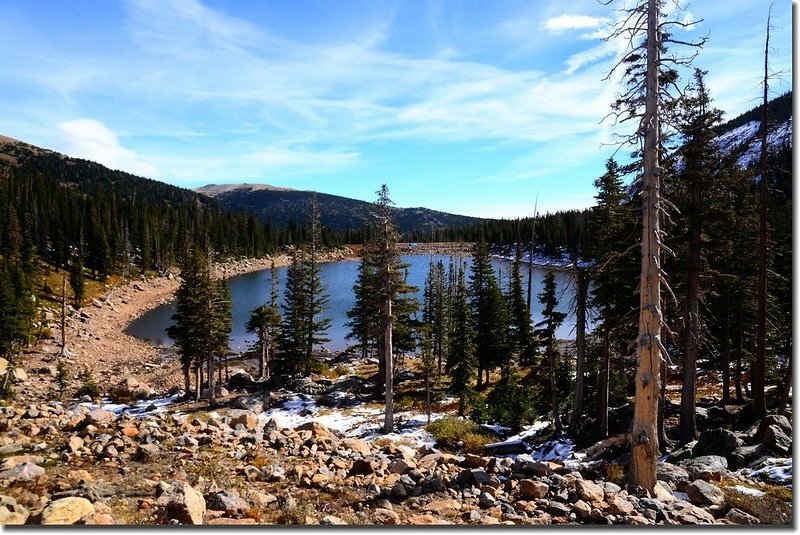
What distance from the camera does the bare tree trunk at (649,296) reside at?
24.1 ft

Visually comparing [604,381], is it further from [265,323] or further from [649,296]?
[265,323]

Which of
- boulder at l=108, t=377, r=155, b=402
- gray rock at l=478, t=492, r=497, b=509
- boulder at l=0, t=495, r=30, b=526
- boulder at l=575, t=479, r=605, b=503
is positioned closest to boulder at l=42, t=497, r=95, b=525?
boulder at l=0, t=495, r=30, b=526

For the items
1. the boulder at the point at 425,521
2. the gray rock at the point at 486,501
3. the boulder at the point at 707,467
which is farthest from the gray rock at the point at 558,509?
the boulder at the point at 707,467

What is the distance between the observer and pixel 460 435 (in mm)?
20578

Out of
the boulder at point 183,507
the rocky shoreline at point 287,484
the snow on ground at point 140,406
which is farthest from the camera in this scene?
the snow on ground at point 140,406

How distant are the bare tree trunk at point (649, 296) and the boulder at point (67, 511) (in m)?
8.64

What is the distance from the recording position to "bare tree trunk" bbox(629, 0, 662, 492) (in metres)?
7.34

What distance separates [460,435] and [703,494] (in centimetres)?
1311

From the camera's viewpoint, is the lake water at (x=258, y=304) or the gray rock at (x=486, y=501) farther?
the lake water at (x=258, y=304)

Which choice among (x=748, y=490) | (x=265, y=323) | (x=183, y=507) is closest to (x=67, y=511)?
(x=183, y=507)

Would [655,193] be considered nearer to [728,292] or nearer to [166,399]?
[728,292]

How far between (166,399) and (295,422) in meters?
12.2

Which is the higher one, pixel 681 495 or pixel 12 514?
pixel 12 514

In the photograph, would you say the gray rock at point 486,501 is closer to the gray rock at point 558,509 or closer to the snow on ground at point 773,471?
the gray rock at point 558,509
